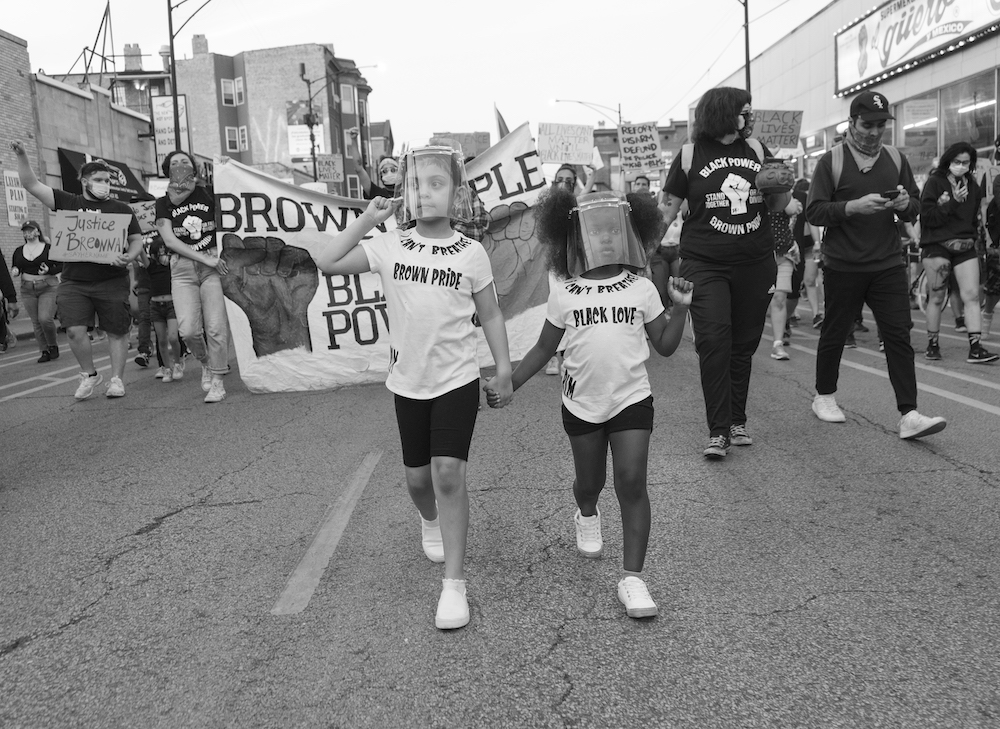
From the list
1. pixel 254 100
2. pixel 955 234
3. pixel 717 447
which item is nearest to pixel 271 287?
pixel 717 447

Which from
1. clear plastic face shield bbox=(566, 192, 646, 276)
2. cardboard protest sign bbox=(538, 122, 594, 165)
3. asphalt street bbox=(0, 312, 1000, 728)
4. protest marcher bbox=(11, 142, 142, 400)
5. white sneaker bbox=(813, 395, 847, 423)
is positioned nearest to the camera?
asphalt street bbox=(0, 312, 1000, 728)

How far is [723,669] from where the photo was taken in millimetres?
2805

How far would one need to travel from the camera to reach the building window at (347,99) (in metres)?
72.2

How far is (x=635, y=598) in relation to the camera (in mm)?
3217

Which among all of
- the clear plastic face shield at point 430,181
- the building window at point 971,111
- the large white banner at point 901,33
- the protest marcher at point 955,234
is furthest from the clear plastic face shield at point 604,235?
the large white banner at point 901,33

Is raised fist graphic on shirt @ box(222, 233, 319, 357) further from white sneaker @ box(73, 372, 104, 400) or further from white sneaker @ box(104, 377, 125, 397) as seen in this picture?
white sneaker @ box(73, 372, 104, 400)

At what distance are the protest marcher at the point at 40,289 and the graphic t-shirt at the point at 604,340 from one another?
1139 cm

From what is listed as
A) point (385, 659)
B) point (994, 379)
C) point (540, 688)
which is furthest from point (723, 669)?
point (994, 379)

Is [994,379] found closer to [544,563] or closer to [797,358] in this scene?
[797,358]

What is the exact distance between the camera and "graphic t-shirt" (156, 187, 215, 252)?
8.22m

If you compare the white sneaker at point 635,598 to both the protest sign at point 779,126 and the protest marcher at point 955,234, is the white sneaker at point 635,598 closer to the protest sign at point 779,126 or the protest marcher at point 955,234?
the protest marcher at point 955,234

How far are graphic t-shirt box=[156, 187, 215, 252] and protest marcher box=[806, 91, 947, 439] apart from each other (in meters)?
5.11

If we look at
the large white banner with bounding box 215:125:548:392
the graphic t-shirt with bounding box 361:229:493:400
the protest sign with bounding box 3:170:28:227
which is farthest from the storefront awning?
the graphic t-shirt with bounding box 361:229:493:400

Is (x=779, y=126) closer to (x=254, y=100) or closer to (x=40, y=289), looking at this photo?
(x=40, y=289)
